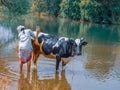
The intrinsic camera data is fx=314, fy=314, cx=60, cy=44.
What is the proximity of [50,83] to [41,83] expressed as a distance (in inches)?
14.3

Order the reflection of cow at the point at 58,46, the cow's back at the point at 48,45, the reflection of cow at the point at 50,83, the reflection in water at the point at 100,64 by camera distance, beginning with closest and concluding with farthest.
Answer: the reflection of cow at the point at 50,83 → the reflection of cow at the point at 58,46 → the cow's back at the point at 48,45 → the reflection in water at the point at 100,64

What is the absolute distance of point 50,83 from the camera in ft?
39.8

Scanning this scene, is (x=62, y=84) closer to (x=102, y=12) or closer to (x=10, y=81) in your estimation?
(x=10, y=81)

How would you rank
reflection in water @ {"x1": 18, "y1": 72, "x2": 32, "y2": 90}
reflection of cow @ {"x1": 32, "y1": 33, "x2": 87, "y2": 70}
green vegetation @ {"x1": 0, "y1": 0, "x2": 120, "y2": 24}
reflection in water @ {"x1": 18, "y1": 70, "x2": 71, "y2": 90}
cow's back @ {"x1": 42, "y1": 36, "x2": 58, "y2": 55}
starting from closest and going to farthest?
reflection in water @ {"x1": 18, "y1": 72, "x2": 32, "y2": 90}
reflection in water @ {"x1": 18, "y1": 70, "x2": 71, "y2": 90}
reflection of cow @ {"x1": 32, "y1": 33, "x2": 87, "y2": 70}
cow's back @ {"x1": 42, "y1": 36, "x2": 58, "y2": 55}
green vegetation @ {"x1": 0, "y1": 0, "x2": 120, "y2": 24}

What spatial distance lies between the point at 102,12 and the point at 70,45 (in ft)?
177

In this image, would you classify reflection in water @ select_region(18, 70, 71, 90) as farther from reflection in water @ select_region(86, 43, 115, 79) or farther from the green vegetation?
the green vegetation

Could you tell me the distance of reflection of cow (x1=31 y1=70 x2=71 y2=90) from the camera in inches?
456

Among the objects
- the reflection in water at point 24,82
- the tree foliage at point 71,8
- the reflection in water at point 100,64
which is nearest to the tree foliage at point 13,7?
the reflection in water at point 100,64

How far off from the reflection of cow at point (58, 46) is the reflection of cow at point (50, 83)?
3.01 ft

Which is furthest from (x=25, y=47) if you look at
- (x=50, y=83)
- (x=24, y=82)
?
(x=50, y=83)

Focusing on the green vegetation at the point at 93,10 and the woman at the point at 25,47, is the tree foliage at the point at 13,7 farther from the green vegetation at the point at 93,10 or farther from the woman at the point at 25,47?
the green vegetation at the point at 93,10

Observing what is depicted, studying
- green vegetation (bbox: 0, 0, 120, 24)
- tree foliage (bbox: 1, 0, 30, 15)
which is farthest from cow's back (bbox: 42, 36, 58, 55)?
green vegetation (bbox: 0, 0, 120, 24)

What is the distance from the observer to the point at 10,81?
463 inches

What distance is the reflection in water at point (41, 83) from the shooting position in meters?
11.5
